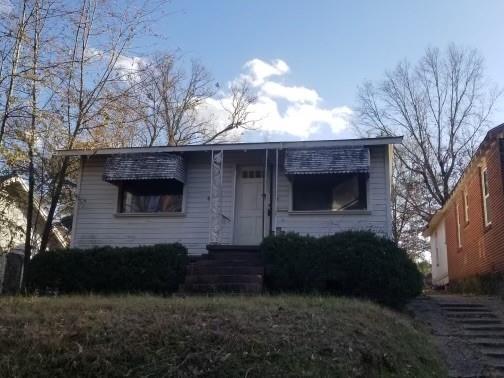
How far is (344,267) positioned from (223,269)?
95.1 inches

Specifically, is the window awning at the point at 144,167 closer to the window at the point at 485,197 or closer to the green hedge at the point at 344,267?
the green hedge at the point at 344,267

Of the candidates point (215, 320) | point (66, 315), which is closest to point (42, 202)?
point (66, 315)

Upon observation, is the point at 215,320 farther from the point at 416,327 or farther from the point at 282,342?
the point at 416,327

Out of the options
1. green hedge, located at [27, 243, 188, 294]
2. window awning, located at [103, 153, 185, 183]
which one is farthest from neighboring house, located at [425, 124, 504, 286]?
green hedge, located at [27, 243, 188, 294]

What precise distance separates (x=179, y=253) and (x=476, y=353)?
5.83 meters

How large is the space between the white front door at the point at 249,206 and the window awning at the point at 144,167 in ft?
5.02

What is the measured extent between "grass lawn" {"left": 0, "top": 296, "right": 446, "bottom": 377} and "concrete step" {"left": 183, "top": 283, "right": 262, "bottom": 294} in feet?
7.53

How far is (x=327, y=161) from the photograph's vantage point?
41.5ft

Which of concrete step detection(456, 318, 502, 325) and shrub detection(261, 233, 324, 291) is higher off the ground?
shrub detection(261, 233, 324, 291)

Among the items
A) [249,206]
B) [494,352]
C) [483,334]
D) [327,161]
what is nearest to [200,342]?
[494,352]

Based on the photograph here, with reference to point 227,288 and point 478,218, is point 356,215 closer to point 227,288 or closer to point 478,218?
point 227,288

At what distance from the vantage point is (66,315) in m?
6.90

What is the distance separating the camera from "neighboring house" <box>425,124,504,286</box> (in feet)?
43.3

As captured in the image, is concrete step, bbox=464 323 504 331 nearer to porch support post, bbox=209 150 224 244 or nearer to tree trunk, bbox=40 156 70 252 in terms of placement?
porch support post, bbox=209 150 224 244
